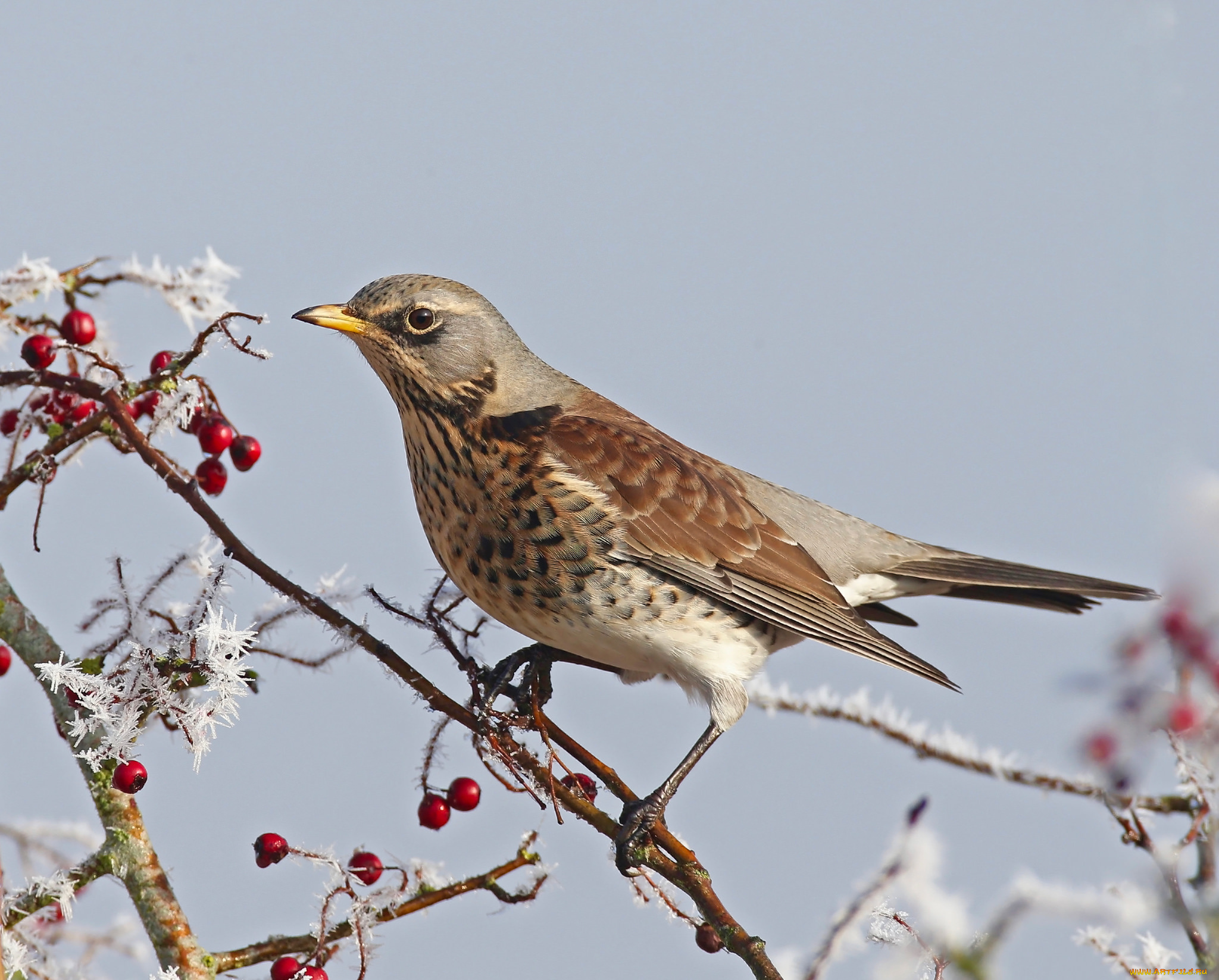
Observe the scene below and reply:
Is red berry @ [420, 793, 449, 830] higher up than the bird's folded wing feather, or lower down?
lower down


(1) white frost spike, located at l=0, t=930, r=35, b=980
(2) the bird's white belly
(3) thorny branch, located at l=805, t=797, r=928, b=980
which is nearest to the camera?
(3) thorny branch, located at l=805, t=797, r=928, b=980

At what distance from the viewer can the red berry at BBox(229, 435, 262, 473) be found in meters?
2.65

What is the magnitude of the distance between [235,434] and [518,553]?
100 centimetres

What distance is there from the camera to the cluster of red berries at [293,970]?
7.66 ft

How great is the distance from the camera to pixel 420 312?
370 cm

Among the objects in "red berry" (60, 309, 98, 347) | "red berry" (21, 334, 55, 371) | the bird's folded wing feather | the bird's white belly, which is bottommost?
"red berry" (21, 334, 55, 371)

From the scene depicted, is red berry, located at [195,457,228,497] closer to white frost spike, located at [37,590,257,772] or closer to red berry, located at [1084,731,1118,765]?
white frost spike, located at [37,590,257,772]

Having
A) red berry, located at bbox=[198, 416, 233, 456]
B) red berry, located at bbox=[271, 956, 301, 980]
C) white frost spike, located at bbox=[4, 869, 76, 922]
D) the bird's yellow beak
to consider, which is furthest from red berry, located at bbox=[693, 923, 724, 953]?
the bird's yellow beak

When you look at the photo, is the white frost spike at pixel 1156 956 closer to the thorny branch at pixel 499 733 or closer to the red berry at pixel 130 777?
the thorny branch at pixel 499 733

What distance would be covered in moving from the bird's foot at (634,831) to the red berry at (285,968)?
670mm

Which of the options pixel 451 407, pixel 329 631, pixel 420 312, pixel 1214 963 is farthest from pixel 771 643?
pixel 1214 963

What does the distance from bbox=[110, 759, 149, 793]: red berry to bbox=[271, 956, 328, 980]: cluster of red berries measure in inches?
18.0

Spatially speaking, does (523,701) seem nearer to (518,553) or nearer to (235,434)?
(518,553)

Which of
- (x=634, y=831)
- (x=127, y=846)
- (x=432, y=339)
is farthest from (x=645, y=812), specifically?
(x=432, y=339)
